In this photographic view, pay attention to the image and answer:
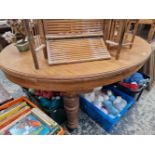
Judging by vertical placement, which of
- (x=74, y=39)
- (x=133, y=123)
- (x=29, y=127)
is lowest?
(x=133, y=123)

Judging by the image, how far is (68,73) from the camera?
0.59m

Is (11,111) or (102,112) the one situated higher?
(11,111)

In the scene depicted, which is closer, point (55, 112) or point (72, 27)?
point (72, 27)

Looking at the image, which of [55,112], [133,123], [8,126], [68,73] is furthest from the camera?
[133,123]

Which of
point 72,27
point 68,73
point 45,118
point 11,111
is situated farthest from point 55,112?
point 72,27

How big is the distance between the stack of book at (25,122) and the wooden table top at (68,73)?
30 centimetres

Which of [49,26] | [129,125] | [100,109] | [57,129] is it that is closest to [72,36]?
[49,26]

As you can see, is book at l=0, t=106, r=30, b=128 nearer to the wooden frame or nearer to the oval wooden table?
the oval wooden table

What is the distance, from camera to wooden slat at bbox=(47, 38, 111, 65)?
0.65 meters

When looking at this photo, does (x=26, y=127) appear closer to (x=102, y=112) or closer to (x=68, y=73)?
(x=68, y=73)

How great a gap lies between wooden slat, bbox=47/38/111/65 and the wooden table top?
0.03 metres

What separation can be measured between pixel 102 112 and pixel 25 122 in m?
0.59
